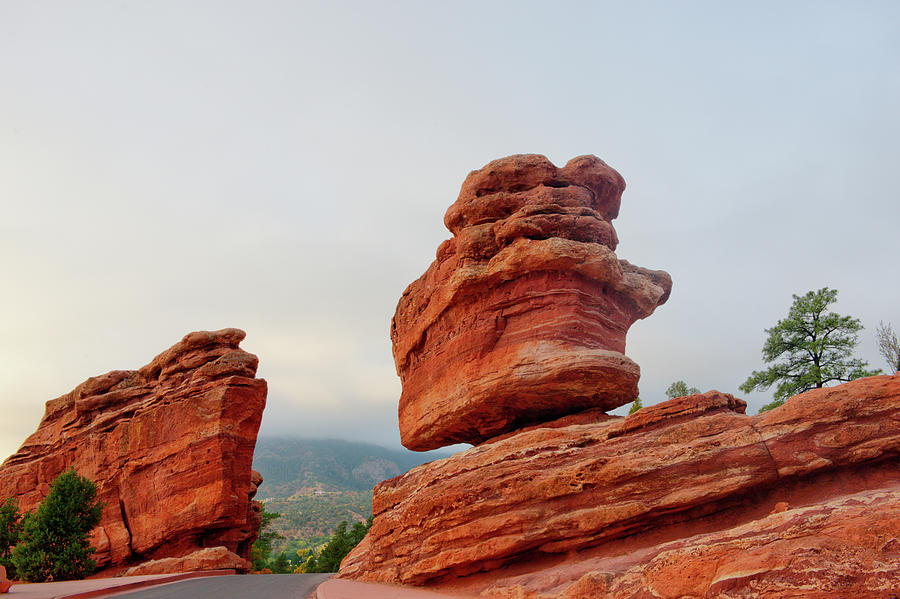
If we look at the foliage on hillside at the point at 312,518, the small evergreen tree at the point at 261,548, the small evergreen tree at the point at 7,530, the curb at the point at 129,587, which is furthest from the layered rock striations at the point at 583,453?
the foliage on hillside at the point at 312,518

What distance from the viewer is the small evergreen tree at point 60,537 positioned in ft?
90.4

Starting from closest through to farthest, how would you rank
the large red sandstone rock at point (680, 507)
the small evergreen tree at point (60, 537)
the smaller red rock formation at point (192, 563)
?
1. the large red sandstone rock at point (680, 507)
2. the small evergreen tree at point (60, 537)
3. the smaller red rock formation at point (192, 563)

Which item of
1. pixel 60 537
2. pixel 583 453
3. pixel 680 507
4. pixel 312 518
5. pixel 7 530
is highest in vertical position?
pixel 583 453

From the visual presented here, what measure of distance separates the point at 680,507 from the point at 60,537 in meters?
35.0

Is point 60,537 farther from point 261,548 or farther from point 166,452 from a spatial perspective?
point 261,548

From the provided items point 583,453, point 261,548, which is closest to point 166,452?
point 261,548

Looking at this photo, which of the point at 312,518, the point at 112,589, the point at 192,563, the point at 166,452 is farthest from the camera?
the point at 312,518

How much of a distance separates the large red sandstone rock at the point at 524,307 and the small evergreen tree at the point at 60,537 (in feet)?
71.6

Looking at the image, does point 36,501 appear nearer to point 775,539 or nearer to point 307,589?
point 307,589

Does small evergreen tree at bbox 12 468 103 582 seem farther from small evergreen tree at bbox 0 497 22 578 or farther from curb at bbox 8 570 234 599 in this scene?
curb at bbox 8 570 234 599

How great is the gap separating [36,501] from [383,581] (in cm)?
4033

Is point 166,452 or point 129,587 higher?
point 166,452

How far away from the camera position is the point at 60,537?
28797 mm

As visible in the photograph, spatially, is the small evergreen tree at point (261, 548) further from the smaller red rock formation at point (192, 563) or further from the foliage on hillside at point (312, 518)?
the foliage on hillside at point (312, 518)
